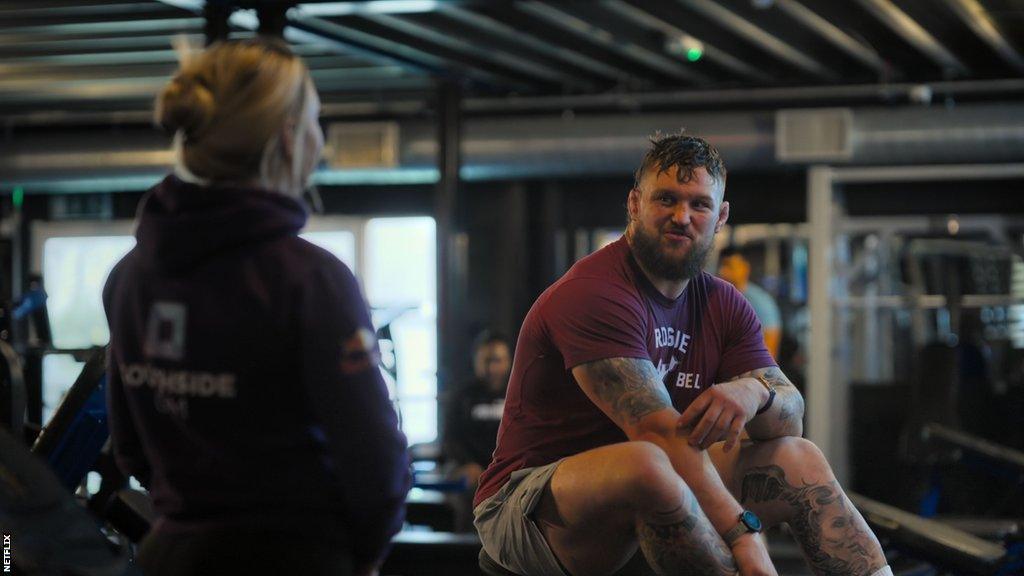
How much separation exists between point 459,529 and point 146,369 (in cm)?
439

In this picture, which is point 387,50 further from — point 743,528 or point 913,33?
point 743,528

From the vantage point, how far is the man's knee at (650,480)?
2.19 metres

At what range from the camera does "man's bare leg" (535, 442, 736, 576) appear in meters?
2.21

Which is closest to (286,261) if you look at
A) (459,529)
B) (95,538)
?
(95,538)

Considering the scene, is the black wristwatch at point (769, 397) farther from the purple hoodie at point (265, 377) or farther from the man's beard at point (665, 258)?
the purple hoodie at point (265, 377)

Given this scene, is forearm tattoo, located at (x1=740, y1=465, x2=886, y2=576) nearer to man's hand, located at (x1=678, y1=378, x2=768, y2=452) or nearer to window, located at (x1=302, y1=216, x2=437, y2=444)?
man's hand, located at (x1=678, y1=378, x2=768, y2=452)

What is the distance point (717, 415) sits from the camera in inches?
87.9

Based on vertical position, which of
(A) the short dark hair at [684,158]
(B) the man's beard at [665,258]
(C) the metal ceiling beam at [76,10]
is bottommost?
(B) the man's beard at [665,258]

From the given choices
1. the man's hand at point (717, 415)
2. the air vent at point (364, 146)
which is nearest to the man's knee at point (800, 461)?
the man's hand at point (717, 415)

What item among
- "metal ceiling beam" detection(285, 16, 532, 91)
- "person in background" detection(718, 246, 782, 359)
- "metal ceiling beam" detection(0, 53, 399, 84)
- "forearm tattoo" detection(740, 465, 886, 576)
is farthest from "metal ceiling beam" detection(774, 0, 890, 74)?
"forearm tattoo" detection(740, 465, 886, 576)

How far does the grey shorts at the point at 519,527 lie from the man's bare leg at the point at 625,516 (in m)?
0.02

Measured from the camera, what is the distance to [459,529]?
585cm

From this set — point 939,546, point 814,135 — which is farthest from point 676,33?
point 939,546

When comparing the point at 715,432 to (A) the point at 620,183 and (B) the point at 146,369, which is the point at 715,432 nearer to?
(B) the point at 146,369
